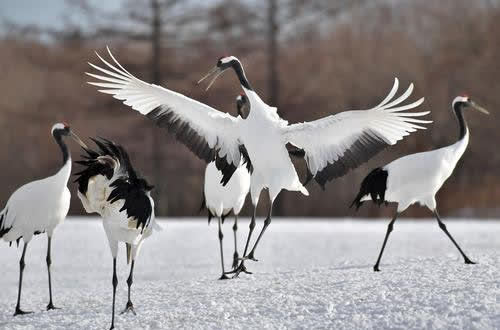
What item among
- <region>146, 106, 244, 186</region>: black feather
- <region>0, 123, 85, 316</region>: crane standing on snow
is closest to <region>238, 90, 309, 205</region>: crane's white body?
<region>146, 106, 244, 186</region>: black feather

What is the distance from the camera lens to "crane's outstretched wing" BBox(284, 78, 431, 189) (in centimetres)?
627

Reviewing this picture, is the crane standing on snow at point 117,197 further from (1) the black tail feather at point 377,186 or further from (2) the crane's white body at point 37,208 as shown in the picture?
(1) the black tail feather at point 377,186

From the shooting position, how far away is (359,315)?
513 cm

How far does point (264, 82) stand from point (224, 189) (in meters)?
14.2

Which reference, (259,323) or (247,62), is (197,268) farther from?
(247,62)

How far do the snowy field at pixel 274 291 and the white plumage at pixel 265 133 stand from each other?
93cm

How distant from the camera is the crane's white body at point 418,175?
21.4 ft

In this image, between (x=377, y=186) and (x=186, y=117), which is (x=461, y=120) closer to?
(x=377, y=186)

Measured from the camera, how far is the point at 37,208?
615 centimetres

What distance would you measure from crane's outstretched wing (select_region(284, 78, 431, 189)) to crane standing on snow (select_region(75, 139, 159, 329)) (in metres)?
1.45

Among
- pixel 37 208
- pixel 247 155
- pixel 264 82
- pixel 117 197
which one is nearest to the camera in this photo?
pixel 117 197

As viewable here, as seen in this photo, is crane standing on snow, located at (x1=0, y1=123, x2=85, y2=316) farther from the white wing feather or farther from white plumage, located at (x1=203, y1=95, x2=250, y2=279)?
white plumage, located at (x1=203, y1=95, x2=250, y2=279)

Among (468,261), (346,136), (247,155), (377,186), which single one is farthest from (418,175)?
(247,155)

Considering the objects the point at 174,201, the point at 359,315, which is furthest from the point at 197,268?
the point at 174,201
